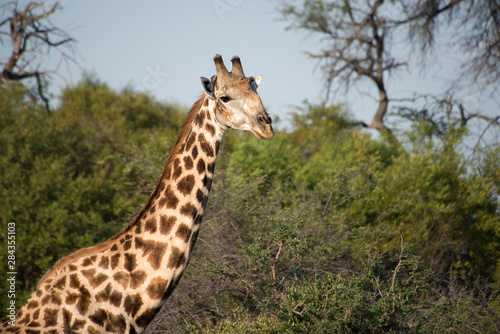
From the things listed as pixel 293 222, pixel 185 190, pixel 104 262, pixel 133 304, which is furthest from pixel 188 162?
pixel 293 222

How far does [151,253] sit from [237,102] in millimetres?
1357

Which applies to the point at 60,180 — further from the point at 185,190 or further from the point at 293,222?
the point at 185,190

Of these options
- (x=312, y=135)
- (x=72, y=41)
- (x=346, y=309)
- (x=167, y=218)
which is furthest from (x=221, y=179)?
(x=72, y=41)

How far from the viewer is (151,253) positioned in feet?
13.0

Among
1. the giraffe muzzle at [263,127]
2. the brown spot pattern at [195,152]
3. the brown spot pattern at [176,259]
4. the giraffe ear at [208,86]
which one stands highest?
the giraffe ear at [208,86]

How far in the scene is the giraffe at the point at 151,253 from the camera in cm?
384

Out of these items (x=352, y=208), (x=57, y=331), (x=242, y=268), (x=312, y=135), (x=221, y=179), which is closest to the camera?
(x=57, y=331)

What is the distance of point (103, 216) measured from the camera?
11562 millimetres

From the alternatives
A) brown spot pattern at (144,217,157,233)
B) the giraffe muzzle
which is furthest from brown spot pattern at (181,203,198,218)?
the giraffe muzzle

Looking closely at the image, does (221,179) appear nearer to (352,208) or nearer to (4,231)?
(352,208)

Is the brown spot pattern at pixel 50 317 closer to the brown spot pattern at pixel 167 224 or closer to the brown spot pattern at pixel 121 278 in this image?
the brown spot pattern at pixel 121 278

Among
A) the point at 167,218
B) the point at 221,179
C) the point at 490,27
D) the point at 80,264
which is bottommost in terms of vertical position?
the point at 80,264

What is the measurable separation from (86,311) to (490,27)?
14.2m

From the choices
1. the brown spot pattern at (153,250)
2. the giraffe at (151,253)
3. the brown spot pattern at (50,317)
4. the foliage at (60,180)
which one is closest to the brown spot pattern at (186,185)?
the giraffe at (151,253)
